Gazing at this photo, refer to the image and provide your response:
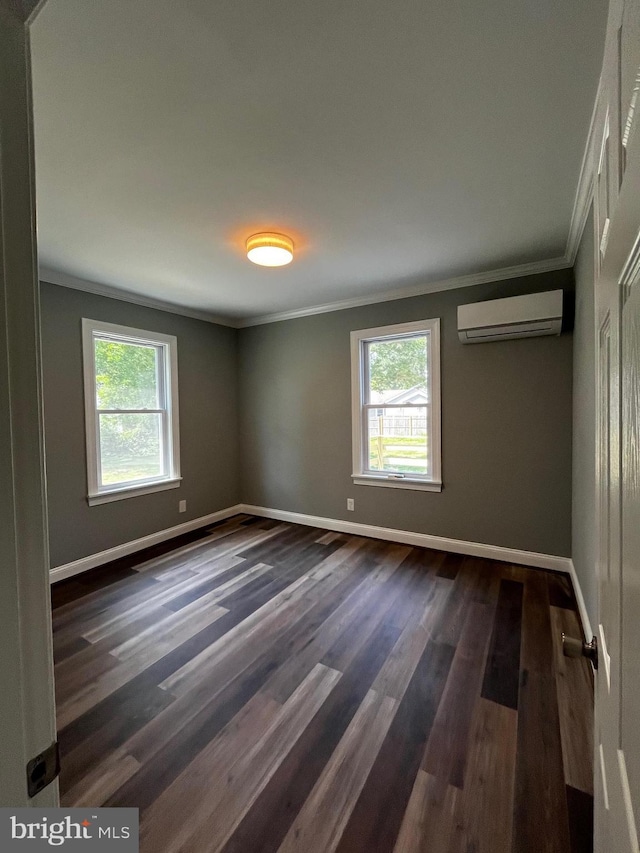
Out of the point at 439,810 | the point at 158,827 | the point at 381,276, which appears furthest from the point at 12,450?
Answer: the point at 381,276

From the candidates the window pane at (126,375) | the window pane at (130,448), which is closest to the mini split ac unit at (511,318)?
the window pane at (126,375)

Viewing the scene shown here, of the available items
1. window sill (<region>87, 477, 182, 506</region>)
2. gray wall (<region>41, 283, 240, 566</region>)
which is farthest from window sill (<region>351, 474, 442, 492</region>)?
window sill (<region>87, 477, 182, 506</region>)

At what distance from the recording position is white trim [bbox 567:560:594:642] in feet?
6.75

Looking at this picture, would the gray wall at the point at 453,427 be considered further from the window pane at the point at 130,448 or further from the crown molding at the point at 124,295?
the window pane at the point at 130,448

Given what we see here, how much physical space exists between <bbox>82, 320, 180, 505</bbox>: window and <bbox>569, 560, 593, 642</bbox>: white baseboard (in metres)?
3.69

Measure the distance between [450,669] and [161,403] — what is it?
349cm

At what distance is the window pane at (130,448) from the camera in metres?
3.39

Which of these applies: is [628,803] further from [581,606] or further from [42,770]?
[581,606]

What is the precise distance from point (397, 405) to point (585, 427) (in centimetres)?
174

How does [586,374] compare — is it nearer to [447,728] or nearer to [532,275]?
[532,275]

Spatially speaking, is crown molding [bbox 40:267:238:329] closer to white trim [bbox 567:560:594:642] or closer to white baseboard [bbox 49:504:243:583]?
white baseboard [bbox 49:504:243:583]

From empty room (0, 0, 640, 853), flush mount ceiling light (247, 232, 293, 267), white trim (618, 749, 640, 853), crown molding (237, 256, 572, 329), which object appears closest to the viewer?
white trim (618, 749, 640, 853)

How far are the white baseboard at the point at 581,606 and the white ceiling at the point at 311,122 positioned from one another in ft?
7.94

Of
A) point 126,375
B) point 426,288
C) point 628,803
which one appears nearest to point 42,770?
point 628,803
